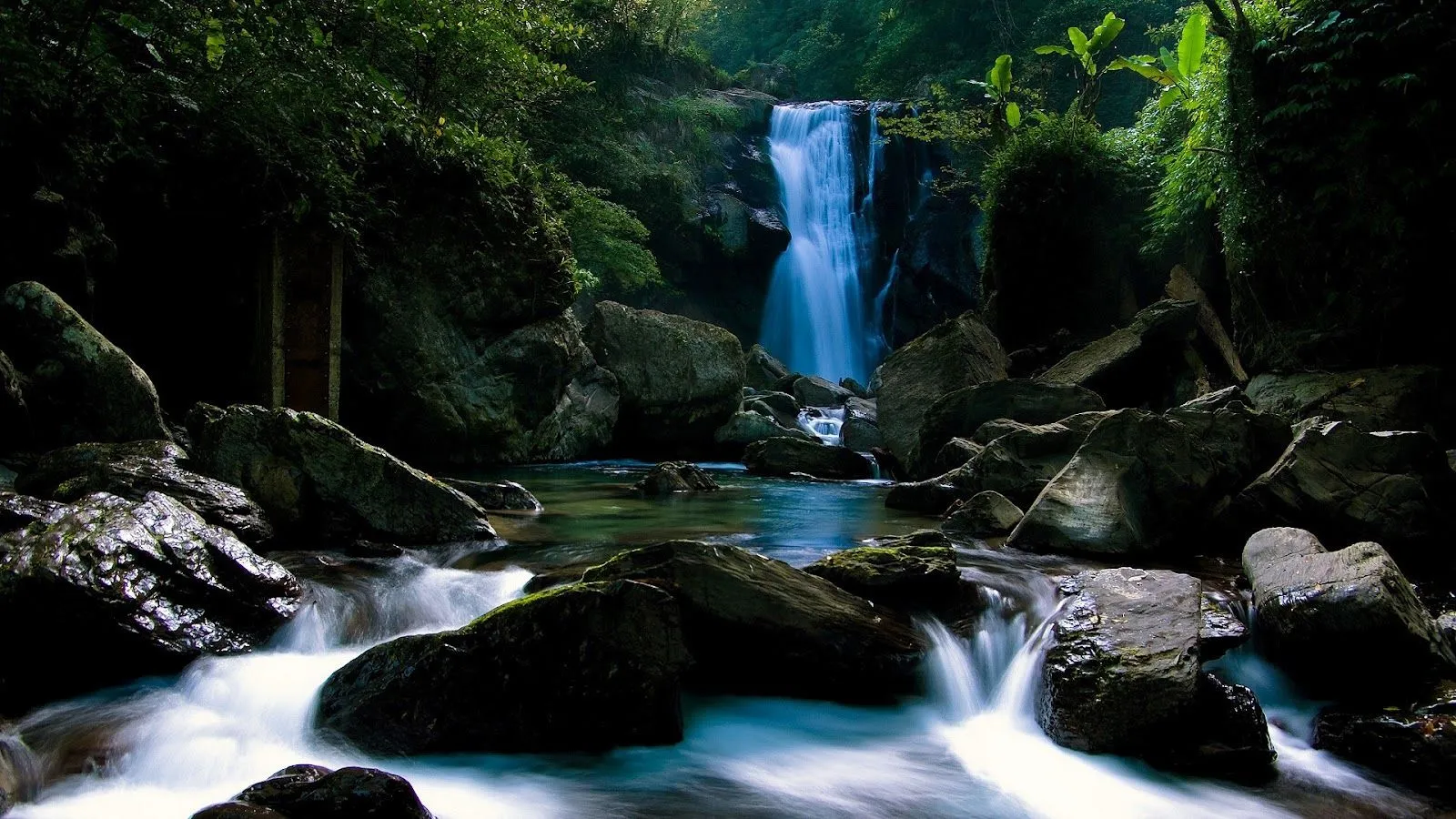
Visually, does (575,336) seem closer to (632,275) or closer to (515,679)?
(632,275)

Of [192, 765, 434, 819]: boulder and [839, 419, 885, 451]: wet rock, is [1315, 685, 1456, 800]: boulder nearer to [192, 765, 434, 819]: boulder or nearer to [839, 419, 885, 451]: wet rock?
[192, 765, 434, 819]: boulder

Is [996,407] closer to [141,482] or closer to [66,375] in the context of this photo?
[141,482]

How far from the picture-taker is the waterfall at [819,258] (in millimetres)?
25969

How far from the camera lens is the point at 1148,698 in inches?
146

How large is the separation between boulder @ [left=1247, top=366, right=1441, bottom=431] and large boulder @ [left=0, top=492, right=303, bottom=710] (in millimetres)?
8262

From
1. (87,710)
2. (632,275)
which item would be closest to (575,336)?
(632,275)

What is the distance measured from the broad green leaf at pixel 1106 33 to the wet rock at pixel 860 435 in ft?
27.3

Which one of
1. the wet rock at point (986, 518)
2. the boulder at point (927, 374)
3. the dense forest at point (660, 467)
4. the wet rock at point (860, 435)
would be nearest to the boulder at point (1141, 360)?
the dense forest at point (660, 467)

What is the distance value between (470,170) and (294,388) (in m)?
3.97

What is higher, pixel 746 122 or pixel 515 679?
pixel 746 122

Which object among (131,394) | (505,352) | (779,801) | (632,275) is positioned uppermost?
(632,275)

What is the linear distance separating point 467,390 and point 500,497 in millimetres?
4168

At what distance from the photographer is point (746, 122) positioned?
28109mm

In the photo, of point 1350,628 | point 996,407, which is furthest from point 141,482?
point 996,407
